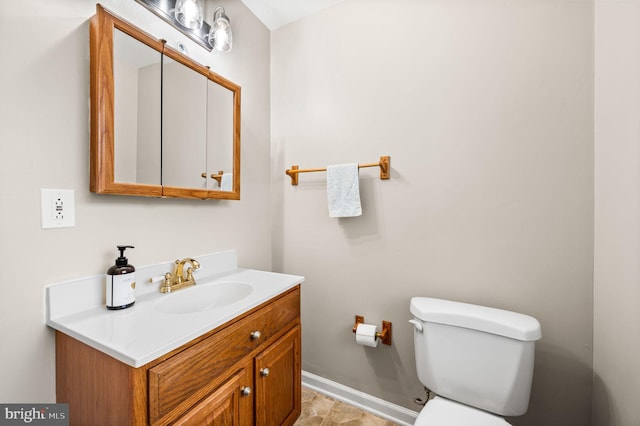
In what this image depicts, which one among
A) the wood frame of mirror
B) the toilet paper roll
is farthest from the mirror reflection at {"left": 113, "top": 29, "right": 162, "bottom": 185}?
the toilet paper roll

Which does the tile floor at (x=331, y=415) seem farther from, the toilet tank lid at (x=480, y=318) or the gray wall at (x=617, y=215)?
the gray wall at (x=617, y=215)

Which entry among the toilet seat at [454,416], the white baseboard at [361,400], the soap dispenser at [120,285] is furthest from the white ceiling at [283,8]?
the white baseboard at [361,400]

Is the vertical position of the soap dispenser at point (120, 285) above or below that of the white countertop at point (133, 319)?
above

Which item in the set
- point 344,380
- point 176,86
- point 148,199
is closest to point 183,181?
point 148,199

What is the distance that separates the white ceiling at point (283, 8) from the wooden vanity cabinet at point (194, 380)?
171 centimetres

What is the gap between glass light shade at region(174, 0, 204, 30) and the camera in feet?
3.86

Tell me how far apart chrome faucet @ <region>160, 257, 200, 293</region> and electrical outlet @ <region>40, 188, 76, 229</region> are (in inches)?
15.0

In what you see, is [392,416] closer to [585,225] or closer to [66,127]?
[585,225]

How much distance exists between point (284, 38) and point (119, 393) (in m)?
2.00

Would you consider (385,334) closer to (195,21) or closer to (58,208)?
(58,208)

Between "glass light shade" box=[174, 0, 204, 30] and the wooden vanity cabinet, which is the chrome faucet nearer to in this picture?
the wooden vanity cabinet

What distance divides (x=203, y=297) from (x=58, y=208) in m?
0.61

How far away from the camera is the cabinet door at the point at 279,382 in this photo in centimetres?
103

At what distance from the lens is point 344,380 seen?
161 cm
